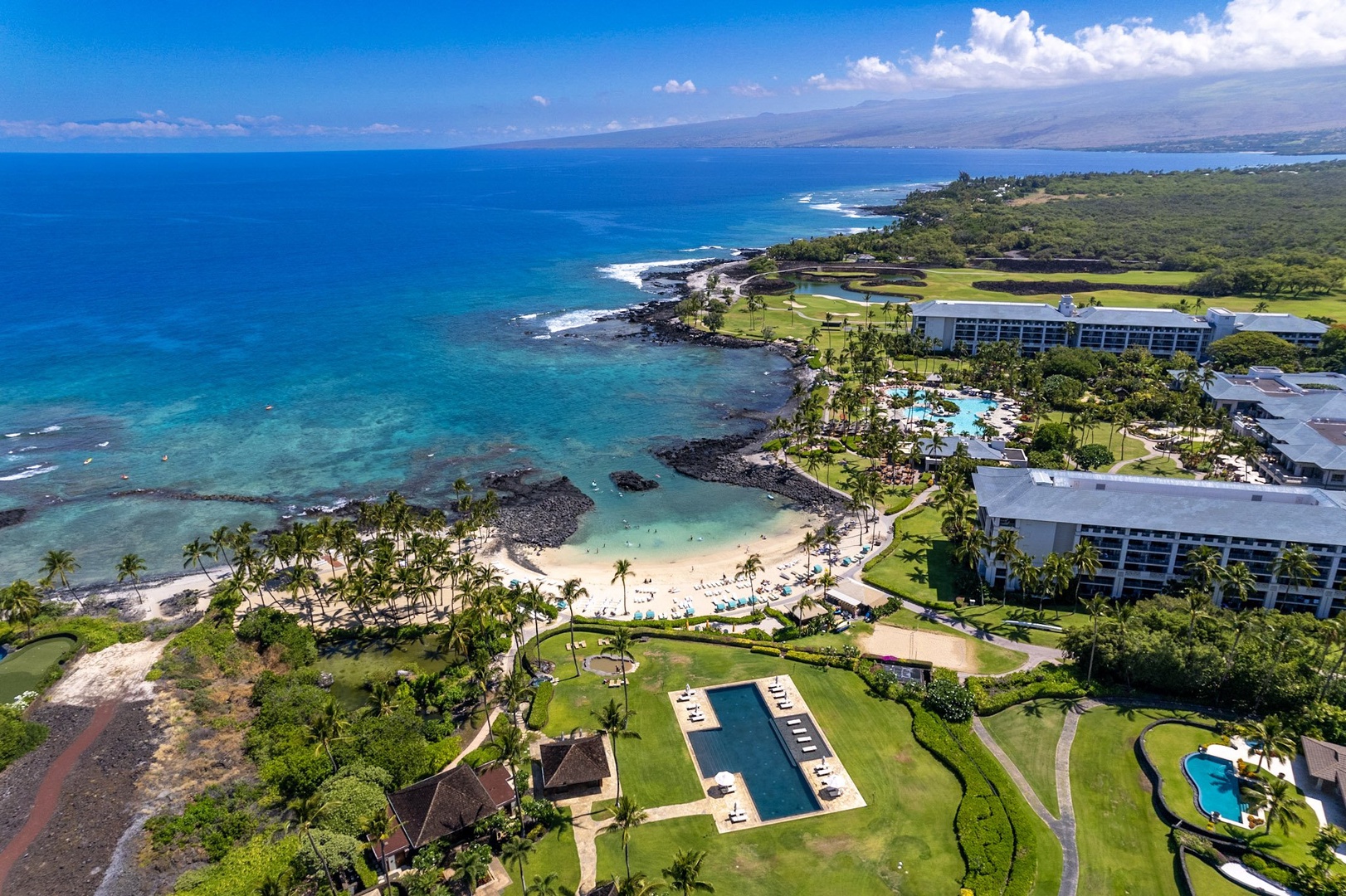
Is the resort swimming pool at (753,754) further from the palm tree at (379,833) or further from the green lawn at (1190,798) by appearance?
the green lawn at (1190,798)


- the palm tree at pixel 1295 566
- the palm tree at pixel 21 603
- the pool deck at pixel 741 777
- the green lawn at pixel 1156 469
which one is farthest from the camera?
the green lawn at pixel 1156 469

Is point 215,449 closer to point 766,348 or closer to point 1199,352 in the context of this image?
point 766,348

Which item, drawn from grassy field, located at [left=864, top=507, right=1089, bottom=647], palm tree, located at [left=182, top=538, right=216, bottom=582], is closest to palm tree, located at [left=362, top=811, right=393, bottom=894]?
palm tree, located at [left=182, top=538, right=216, bottom=582]

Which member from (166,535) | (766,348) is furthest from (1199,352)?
(166,535)

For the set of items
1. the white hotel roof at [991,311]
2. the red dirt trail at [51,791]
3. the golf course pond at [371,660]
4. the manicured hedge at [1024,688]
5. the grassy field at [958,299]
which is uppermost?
the white hotel roof at [991,311]

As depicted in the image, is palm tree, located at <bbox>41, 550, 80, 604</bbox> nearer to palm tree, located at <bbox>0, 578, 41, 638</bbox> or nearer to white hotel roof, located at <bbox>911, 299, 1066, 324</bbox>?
palm tree, located at <bbox>0, 578, 41, 638</bbox>

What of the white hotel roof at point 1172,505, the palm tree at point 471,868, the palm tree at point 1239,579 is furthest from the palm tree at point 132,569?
the palm tree at point 1239,579
